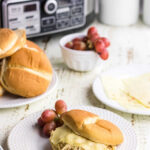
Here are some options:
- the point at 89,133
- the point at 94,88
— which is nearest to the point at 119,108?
the point at 94,88

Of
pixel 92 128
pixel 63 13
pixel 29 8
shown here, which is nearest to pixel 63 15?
pixel 63 13

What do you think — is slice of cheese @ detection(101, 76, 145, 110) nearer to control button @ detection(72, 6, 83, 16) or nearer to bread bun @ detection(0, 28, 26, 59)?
bread bun @ detection(0, 28, 26, 59)

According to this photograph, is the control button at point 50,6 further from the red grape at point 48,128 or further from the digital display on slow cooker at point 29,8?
the red grape at point 48,128

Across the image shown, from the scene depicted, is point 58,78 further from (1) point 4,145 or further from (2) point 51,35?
(1) point 4,145

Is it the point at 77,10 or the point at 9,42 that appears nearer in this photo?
the point at 9,42

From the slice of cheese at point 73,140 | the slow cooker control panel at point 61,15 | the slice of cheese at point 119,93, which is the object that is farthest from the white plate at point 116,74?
the slow cooker control panel at point 61,15

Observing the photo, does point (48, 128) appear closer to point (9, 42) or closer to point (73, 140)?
point (73, 140)
